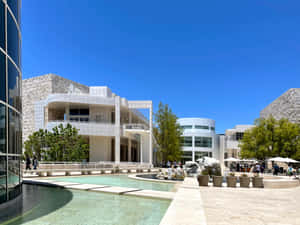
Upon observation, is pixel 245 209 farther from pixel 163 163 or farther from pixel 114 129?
pixel 163 163

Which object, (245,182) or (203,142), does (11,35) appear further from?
(203,142)

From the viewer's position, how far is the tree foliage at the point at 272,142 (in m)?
38.8

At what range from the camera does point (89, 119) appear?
41031 mm

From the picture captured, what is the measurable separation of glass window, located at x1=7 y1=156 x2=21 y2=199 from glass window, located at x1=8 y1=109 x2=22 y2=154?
1.04ft

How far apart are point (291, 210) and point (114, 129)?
3063 cm

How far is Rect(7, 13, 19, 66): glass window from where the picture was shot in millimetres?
9164

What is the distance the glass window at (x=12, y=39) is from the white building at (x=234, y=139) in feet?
226

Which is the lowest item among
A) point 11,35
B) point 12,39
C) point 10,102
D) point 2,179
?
point 2,179

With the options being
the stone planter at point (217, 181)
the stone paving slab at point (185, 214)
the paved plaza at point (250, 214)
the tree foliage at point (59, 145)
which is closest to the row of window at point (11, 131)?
the stone paving slab at point (185, 214)

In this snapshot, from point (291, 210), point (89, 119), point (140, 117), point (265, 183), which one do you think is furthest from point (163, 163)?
point (291, 210)

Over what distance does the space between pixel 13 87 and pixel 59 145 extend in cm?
2319

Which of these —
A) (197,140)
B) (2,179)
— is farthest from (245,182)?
(197,140)

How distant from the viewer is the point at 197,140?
6831cm

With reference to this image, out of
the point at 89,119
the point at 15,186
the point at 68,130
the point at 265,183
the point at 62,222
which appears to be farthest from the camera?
the point at 89,119
